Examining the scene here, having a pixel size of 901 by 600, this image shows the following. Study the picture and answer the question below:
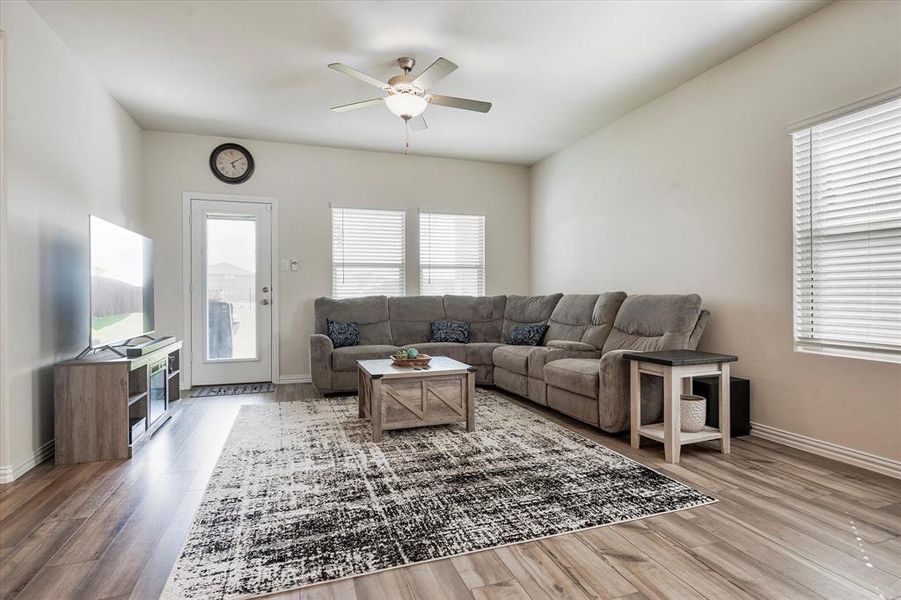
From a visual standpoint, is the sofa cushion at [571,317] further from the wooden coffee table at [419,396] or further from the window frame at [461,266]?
the wooden coffee table at [419,396]

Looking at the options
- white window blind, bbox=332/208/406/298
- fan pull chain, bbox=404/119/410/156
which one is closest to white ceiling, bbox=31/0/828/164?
fan pull chain, bbox=404/119/410/156

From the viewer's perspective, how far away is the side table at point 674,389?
113 inches

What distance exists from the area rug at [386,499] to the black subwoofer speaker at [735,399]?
0.88 meters

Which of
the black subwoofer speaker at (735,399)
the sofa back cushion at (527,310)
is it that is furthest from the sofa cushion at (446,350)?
the black subwoofer speaker at (735,399)

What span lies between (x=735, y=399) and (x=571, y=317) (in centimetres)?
172

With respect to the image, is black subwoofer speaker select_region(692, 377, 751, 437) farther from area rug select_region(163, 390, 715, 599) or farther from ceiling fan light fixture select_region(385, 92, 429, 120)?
ceiling fan light fixture select_region(385, 92, 429, 120)

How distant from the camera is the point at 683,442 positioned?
9.55 ft

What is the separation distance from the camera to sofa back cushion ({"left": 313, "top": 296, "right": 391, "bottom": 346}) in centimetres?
528

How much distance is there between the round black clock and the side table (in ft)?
14.8

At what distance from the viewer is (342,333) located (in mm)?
5148

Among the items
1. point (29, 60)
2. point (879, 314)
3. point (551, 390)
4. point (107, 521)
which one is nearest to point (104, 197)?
point (29, 60)

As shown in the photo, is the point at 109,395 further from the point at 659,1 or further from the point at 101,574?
the point at 659,1

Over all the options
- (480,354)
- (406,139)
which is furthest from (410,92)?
(480,354)

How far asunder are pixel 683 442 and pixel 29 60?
4542mm
